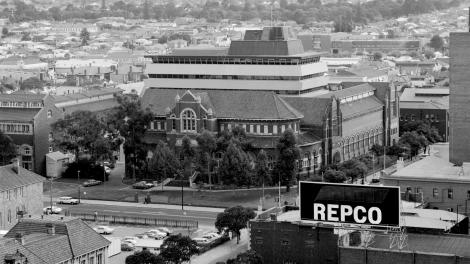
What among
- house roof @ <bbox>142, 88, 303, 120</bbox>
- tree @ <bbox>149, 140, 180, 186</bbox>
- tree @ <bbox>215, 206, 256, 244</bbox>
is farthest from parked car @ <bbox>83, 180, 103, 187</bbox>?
tree @ <bbox>215, 206, 256, 244</bbox>

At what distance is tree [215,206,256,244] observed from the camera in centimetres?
9819

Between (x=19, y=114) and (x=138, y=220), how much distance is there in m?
32.0

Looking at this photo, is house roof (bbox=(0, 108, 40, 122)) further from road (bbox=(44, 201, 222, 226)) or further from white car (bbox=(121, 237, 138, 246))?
white car (bbox=(121, 237, 138, 246))

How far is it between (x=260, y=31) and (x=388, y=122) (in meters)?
19.4

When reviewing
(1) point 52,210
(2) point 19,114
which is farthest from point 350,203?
(2) point 19,114

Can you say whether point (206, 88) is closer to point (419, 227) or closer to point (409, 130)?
point (409, 130)

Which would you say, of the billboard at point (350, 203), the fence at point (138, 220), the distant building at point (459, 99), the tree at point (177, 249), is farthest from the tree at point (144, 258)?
the distant building at point (459, 99)

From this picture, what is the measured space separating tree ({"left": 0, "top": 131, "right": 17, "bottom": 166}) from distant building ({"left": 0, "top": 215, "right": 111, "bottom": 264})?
48.8 m

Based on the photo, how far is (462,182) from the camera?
100 m

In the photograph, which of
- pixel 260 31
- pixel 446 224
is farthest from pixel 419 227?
pixel 260 31

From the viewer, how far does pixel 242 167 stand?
404 ft

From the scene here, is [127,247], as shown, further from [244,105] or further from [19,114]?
[19,114]

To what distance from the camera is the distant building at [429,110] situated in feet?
529

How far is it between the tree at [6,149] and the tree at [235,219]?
129ft
